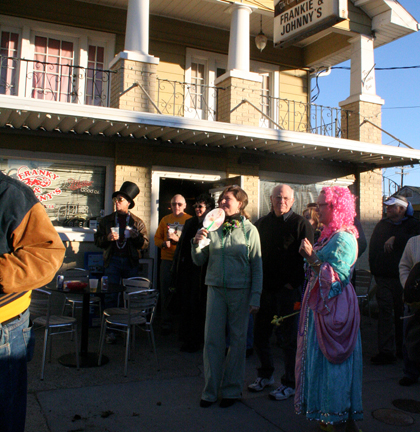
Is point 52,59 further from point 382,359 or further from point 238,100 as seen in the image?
point 382,359

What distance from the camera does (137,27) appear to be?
813 cm

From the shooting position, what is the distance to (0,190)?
212 centimetres

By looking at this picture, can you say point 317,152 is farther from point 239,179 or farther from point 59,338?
point 59,338

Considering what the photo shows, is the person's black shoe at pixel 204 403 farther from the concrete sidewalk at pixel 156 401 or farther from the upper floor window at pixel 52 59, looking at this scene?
the upper floor window at pixel 52 59

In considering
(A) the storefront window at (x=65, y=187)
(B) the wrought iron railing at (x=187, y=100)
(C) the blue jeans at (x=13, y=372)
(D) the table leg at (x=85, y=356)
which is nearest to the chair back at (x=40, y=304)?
(D) the table leg at (x=85, y=356)

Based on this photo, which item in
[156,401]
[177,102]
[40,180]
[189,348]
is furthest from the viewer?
[177,102]

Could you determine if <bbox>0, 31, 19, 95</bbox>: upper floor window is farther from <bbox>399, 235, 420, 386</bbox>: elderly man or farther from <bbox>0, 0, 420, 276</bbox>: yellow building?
<bbox>399, 235, 420, 386</bbox>: elderly man

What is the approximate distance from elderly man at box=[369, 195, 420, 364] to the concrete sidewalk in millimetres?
326

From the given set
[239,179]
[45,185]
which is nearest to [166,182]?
[239,179]

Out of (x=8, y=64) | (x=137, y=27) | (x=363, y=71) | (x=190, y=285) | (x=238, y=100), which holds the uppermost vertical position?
(x=363, y=71)

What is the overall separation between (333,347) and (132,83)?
20.6 feet

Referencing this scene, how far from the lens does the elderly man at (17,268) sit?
6.77ft

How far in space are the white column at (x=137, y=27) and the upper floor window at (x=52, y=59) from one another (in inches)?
40.1

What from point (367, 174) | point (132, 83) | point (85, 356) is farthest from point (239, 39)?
point (85, 356)
